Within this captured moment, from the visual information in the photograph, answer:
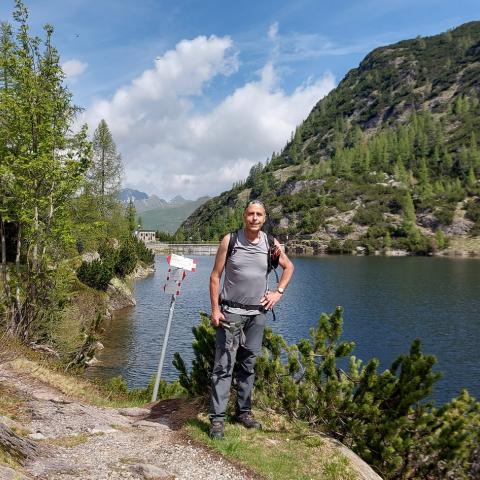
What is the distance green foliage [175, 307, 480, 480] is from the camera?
7.16 m

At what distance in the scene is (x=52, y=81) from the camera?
14.2m

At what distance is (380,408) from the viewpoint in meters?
7.75

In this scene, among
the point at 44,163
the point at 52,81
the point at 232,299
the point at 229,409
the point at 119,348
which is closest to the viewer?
the point at 232,299

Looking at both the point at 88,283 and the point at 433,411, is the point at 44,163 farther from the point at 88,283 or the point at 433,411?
the point at 88,283

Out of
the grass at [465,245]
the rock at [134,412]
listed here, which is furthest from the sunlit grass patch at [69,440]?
the grass at [465,245]

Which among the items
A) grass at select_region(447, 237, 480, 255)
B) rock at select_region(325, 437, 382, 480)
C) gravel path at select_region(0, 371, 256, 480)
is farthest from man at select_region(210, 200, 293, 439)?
grass at select_region(447, 237, 480, 255)

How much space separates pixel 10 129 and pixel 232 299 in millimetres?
10136

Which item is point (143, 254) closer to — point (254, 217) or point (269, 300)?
point (269, 300)

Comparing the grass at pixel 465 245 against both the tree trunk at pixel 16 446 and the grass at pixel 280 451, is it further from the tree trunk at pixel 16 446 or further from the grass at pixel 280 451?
the tree trunk at pixel 16 446

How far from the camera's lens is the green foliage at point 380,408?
7.16 meters

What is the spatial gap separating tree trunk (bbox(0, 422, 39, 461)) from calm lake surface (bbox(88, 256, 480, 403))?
64.9 feet

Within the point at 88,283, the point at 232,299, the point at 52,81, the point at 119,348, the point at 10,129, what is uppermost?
the point at 52,81

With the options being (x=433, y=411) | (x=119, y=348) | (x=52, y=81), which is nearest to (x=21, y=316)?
(x=52, y=81)

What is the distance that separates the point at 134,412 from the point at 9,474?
5.19m
